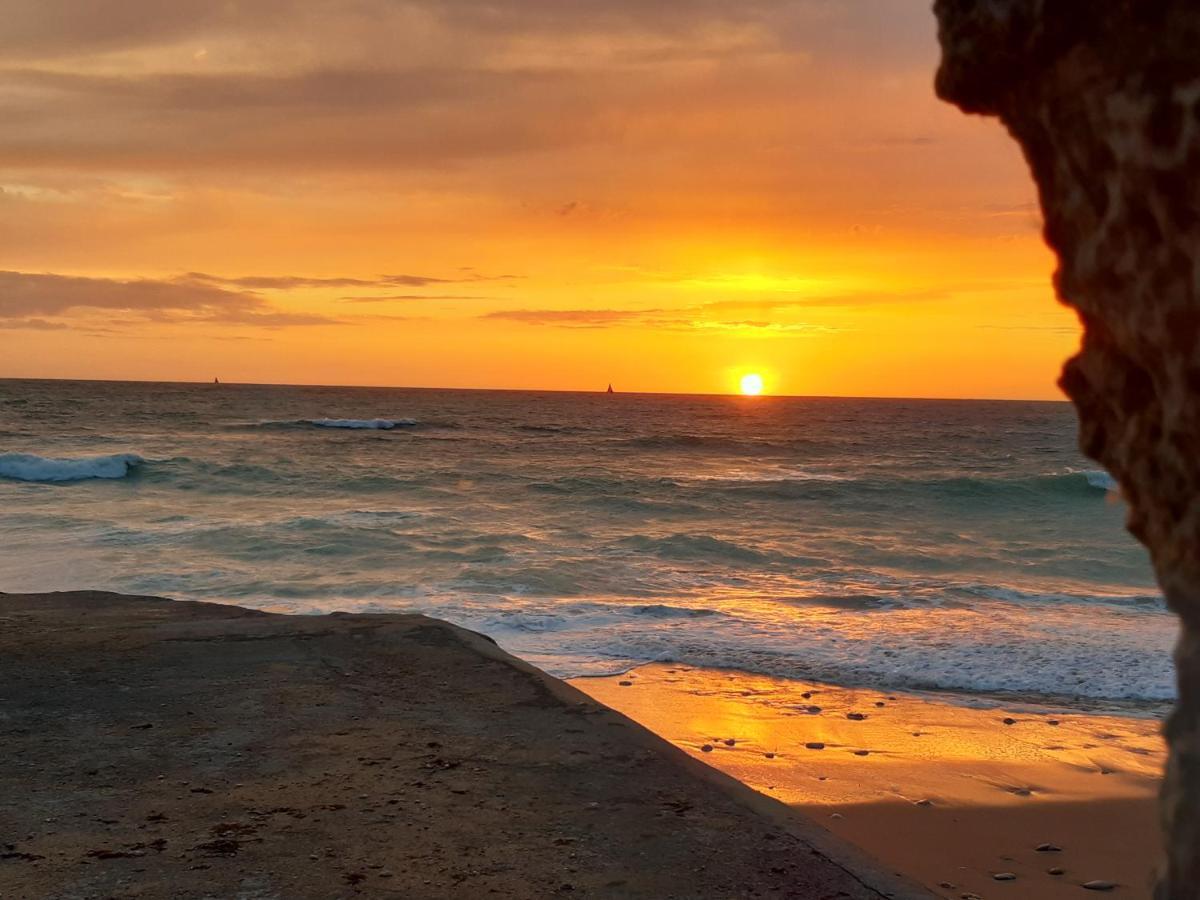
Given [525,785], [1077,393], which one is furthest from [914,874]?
[1077,393]

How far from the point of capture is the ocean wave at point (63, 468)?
30281 millimetres

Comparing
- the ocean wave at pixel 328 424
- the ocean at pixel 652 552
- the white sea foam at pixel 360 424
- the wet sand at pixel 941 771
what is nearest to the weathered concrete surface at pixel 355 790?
the wet sand at pixel 941 771

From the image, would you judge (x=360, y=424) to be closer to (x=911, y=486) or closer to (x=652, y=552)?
(x=911, y=486)

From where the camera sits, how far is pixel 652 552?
18609mm

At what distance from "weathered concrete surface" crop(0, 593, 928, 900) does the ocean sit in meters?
2.56

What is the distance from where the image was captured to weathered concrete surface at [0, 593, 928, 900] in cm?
372

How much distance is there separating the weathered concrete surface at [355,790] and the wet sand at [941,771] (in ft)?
3.72

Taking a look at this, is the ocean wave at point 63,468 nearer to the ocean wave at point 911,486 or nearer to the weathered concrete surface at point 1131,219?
the ocean wave at point 911,486

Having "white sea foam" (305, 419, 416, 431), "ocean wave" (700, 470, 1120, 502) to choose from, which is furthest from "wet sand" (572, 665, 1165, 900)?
"white sea foam" (305, 419, 416, 431)

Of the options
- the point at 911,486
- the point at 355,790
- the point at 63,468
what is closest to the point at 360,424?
the point at 63,468

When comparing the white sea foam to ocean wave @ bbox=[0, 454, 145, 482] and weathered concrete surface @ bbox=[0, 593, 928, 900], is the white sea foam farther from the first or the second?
weathered concrete surface @ bbox=[0, 593, 928, 900]

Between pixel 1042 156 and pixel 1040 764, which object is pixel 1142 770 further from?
pixel 1042 156

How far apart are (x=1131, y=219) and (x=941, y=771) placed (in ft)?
19.7

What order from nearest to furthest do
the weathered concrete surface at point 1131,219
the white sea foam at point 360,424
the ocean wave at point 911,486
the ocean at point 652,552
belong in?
the weathered concrete surface at point 1131,219 → the ocean at point 652,552 → the ocean wave at point 911,486 → the white sea foam at point 360,424
